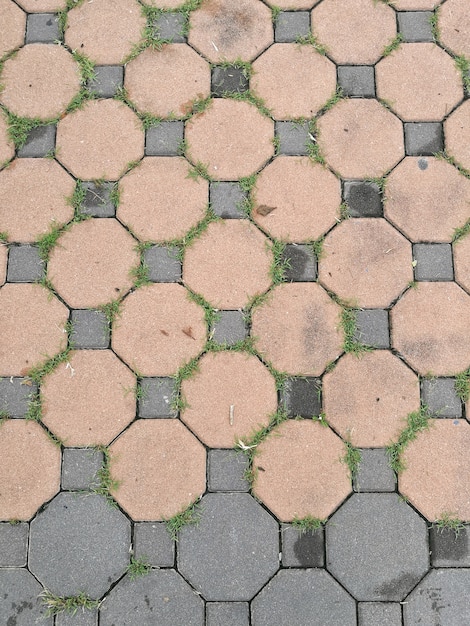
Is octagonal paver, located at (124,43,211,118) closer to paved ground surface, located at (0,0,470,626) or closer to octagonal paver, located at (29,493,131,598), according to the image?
paved ground surface, located at (0,0,470,626)

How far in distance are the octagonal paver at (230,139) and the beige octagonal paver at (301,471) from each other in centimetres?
112

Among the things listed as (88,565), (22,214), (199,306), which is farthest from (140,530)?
(22,214)

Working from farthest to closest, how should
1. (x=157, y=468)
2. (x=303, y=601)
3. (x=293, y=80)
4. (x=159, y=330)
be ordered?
(x=293, y=80)
(x=159, y=330)
(x=157, y=468)
(x=303, y=601)

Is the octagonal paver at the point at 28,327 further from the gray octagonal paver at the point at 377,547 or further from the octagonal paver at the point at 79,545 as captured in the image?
the gray octagonal paver at the point at 377,547

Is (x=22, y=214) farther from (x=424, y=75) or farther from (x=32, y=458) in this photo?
(x=424, y=75)

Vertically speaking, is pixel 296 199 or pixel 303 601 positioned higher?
pixel 296 199

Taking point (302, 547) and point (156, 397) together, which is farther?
point (156, 397)

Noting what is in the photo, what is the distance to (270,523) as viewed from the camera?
2473 mm

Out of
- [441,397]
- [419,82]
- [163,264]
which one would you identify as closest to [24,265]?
[163,264]

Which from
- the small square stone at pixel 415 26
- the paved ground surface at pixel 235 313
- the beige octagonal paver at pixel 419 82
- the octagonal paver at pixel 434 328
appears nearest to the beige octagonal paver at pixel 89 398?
the paved ground surface at pixel 235 313

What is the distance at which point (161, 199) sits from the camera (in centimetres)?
275

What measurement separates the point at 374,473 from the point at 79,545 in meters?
1.17

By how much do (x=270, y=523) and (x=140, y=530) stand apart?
19.7 inches

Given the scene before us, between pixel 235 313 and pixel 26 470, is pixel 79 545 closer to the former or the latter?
pixel 26 470
